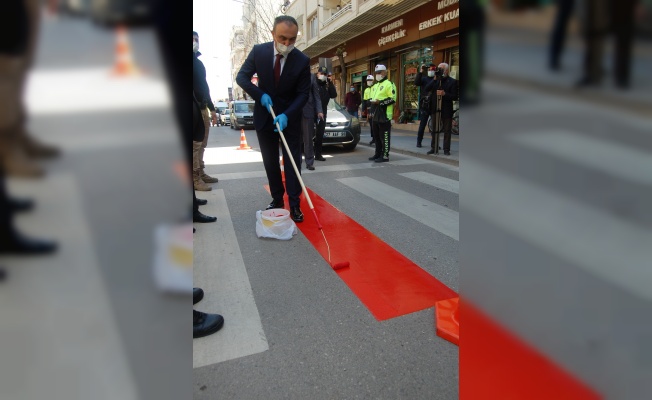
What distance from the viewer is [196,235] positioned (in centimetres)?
→ 405

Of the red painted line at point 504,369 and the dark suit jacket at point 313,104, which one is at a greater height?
the dark suit jacket at point 313,104

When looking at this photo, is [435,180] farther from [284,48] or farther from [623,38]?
[623,38]

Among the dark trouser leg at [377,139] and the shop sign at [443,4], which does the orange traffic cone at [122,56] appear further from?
the shop sign at [443,4]

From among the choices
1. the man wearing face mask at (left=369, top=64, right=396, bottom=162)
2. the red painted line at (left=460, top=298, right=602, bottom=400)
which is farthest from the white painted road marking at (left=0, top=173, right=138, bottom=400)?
the man wearing face mask at (left=369, top=64, right=396, bottom=162)

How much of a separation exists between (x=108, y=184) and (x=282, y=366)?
1551 mm

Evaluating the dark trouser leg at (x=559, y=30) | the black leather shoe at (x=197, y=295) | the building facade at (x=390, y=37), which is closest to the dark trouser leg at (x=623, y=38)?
the dark trouser leg at (x=559, y=30)

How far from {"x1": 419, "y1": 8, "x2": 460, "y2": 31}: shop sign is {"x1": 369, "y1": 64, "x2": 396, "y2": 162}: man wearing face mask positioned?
6.40 meters

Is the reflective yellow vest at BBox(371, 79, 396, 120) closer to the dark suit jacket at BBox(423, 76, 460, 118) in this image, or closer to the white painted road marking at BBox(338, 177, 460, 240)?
the dark suit jacket at BBox(423, 76, 460, 118)

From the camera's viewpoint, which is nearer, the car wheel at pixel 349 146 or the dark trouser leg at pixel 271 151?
the dark trouser leg at pixel 271 151

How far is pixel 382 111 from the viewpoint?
27.5 ft

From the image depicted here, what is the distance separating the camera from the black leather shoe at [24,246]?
0.63 metres

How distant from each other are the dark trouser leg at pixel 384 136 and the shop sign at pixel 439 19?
6.88 metres

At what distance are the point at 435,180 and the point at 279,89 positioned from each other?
10.7 feet

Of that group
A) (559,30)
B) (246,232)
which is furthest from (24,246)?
(246,232)
